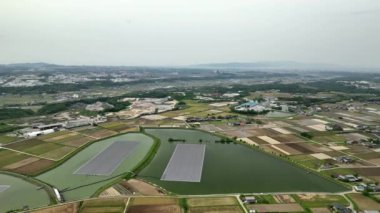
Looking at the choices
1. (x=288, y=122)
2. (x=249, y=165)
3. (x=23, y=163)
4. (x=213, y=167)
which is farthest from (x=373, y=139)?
(x=23, y=163)

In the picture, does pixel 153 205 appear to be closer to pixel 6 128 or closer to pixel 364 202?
pixel 364 202

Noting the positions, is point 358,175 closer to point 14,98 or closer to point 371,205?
point 371,205

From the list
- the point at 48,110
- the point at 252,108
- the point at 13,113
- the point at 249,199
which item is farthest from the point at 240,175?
the point at 13,113

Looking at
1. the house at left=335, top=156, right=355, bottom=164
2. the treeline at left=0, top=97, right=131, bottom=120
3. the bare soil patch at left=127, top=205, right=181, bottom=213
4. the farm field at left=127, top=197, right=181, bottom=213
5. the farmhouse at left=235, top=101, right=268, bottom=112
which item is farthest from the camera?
the farmhouse at left=235, top=101, right=268, bottom=112

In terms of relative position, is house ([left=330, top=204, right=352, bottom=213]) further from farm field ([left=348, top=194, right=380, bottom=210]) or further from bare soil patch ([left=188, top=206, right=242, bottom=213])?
bare soil patch ([left=188, top=206, right=242, bottom=213])

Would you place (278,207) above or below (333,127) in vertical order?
below

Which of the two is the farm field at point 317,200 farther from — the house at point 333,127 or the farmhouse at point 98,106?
the farmhouse at point 98,106

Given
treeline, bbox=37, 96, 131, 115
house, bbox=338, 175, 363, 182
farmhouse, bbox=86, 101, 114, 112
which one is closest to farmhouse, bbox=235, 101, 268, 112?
treeline, bbox=37, 96, 131, 115
